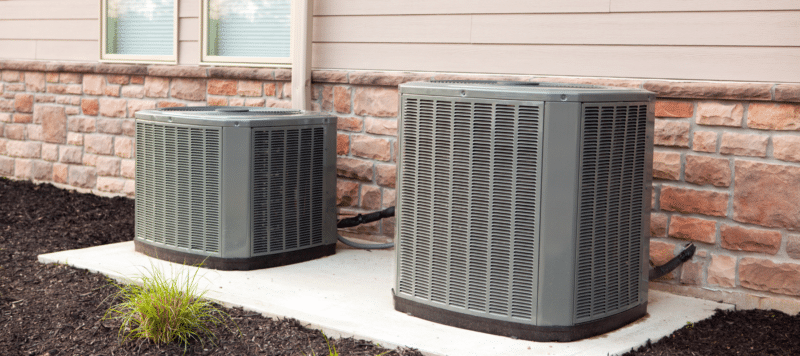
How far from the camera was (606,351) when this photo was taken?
9.03 feet

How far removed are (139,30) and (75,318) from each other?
3.50 m

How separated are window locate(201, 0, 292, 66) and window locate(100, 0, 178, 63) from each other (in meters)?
0.36

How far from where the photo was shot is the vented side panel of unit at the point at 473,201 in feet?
9.13

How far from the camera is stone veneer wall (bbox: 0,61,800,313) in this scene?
3.39 metres

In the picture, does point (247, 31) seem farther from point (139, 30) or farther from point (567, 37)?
point (567, 37)

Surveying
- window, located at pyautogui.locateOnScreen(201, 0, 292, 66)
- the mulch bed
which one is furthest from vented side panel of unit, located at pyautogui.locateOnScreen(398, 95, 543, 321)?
window, located at pyautogui.locateOnScreen(201, 0, 292, 66)

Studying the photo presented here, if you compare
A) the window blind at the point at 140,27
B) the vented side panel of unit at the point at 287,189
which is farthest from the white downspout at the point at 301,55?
the window blind at the point at 140,27

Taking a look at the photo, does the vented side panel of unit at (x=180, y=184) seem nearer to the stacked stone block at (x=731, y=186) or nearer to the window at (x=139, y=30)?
the window at (x=139, y=30)

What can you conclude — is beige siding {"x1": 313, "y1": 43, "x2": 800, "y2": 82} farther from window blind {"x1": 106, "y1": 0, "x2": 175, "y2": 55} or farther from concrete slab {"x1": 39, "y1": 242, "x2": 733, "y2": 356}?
window blind {"x1": 106, "y1": 0, "x2": 175, "y2": 55}

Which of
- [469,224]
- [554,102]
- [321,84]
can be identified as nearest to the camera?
[554,102]

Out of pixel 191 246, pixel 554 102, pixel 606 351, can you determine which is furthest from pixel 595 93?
pixel 191 246

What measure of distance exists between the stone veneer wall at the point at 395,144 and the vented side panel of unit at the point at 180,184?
1.17m

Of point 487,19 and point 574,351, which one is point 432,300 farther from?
point 487,19

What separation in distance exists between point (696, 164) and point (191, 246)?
257 cm
